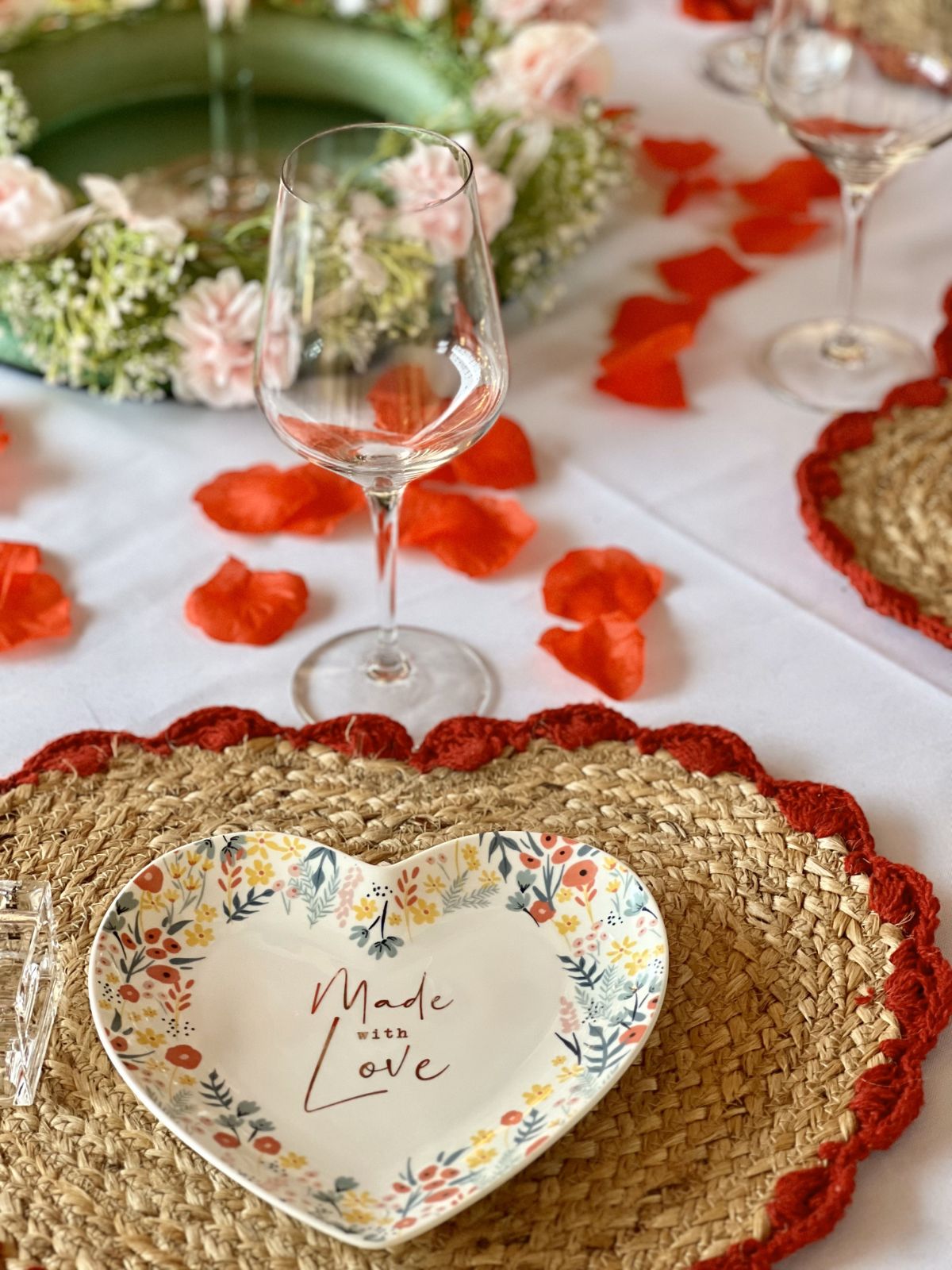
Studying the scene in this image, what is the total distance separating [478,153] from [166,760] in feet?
1.85

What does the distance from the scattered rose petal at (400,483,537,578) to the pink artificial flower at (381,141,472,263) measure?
203 millimetres

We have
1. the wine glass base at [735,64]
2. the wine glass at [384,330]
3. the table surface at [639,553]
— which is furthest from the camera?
the wine glass base at [735,64]

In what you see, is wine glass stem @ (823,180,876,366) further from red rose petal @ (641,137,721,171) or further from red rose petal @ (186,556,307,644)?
red rose petal @ (186,556,307,644)

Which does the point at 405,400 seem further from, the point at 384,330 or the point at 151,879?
the point at 151,879

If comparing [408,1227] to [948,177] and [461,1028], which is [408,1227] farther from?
[948,177]

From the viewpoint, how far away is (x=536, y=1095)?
25.1 inches

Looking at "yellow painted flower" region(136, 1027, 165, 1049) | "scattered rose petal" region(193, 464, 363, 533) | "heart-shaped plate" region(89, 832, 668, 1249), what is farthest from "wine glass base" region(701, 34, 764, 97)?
"yellow painted flower" region(136, 1027, 165, 1049)

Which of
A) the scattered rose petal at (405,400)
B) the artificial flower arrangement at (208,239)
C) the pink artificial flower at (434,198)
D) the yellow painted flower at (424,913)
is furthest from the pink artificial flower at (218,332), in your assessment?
the yellow painted flower at (424,913)

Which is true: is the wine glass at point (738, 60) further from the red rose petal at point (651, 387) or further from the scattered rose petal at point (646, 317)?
the red rose petal at point (651, 387)

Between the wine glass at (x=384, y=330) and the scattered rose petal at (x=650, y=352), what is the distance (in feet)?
1.02

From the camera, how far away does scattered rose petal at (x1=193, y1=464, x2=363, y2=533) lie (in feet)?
3.33

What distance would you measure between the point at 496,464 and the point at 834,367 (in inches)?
12.2

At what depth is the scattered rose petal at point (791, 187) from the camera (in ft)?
4.44

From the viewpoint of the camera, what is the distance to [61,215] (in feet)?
3.52
